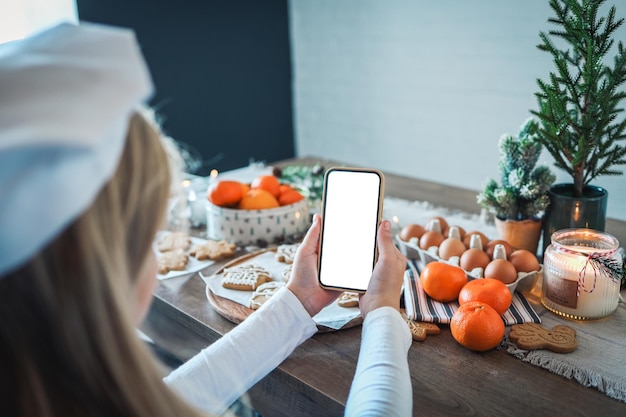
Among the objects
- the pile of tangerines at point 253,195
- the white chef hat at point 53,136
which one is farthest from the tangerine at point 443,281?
the white chef hat at point 53,136

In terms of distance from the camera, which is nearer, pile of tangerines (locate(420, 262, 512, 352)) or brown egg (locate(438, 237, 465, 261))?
pile of tangerines (locate(420, 262, 512, 352))

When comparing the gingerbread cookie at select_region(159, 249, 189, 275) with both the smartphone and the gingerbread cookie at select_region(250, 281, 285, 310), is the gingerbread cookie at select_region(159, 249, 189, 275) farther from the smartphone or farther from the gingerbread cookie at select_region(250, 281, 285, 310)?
the smartphone

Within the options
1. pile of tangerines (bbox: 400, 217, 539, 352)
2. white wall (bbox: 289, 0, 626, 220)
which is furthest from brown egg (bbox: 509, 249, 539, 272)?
white wall (bbox: 289, 0, 626, 220)

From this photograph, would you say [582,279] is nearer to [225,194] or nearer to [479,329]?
[479,329]

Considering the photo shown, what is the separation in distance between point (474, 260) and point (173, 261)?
67 centimetres

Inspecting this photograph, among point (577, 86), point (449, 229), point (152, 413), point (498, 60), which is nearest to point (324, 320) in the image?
point (449, 229)

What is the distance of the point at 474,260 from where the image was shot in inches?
44.5

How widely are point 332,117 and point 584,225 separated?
3.04 meters

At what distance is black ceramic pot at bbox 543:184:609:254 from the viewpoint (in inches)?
44.8

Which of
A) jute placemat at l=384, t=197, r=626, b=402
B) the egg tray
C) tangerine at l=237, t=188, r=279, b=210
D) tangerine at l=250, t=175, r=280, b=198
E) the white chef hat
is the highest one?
the white chef hat

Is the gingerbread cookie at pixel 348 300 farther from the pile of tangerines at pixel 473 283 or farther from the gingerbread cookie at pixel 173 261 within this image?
the gingerbread cookie at pixel 173 261

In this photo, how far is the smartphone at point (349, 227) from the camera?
0.99 meters

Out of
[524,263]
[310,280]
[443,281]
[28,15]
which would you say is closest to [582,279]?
[524,263]

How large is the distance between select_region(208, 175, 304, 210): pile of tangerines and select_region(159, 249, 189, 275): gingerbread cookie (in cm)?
16
